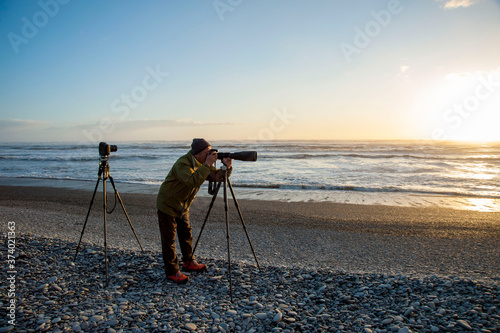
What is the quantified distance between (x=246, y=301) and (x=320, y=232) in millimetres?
3556

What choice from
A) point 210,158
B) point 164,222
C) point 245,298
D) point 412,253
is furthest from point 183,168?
point 412,253

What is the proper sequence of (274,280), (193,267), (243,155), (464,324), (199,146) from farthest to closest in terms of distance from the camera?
(193,267) < (274,280) < (199,146) < (243,155) < (464,324)

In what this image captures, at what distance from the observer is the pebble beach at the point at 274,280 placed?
3035mm

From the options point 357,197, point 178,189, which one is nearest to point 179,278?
point 178,189

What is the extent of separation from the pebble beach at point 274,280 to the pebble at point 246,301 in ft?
0.04

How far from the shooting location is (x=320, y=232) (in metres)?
6.63

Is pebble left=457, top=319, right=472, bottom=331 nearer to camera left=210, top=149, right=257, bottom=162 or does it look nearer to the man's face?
camera left=210, top=149, right=257, bottom=162

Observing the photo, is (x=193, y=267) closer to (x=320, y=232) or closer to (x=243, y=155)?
(x=243, y=155)

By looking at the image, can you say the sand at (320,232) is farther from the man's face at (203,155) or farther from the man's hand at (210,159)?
the man's hand at (210,159)

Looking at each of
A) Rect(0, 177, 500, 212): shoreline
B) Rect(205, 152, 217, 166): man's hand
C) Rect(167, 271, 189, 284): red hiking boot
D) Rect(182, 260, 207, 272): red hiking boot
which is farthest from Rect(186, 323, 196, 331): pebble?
Rect(0, 177, 500, 212): shoreline

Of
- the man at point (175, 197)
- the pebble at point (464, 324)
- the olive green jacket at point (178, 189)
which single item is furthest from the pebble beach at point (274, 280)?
the olive green jacket at point (178, 189)

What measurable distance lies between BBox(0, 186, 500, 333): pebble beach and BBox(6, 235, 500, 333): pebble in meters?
0.01

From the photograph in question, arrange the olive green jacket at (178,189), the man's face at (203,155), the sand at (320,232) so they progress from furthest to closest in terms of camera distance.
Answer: the sand at (320,232)
the man's face at (203,155)
the olive green jacket at (178,189)

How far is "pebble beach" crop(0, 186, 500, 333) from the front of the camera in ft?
9.96
